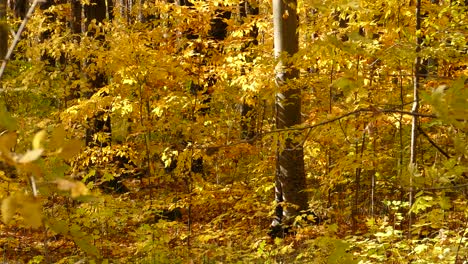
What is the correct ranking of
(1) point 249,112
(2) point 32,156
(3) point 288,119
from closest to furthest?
(2) point 32,156 → (3) point 288,119 → (1) point 249,112

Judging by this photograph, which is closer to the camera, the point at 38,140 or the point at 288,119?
the point at 38,140

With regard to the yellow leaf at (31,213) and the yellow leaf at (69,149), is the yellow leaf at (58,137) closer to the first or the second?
the yellow leaf at (69,149)

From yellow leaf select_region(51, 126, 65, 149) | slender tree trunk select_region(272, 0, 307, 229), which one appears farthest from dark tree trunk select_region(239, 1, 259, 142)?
yellow leaf select_region(51, 126, 65, 149)

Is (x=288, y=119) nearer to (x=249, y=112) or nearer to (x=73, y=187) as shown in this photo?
(x=249, y=112)

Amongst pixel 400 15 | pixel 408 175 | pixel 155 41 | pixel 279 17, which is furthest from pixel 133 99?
pixel 408 175

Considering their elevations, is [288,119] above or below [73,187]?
below

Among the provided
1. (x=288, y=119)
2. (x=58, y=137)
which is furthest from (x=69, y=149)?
(x=288, y=119)

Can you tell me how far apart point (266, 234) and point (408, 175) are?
4950mm

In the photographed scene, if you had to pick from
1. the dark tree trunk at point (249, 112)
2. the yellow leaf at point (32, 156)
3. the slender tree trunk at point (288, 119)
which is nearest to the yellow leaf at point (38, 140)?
the yellow leaf at point (32, 156)

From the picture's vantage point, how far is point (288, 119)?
6.75m

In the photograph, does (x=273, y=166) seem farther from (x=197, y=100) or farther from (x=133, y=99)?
(x=133, y=99)

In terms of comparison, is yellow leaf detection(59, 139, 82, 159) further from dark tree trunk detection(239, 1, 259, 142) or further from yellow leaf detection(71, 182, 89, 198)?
dark tree trunk detection(239, 1, 259, 142)

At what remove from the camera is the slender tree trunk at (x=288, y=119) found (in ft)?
21.2

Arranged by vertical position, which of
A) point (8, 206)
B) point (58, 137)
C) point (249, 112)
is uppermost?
point (58, 137)
